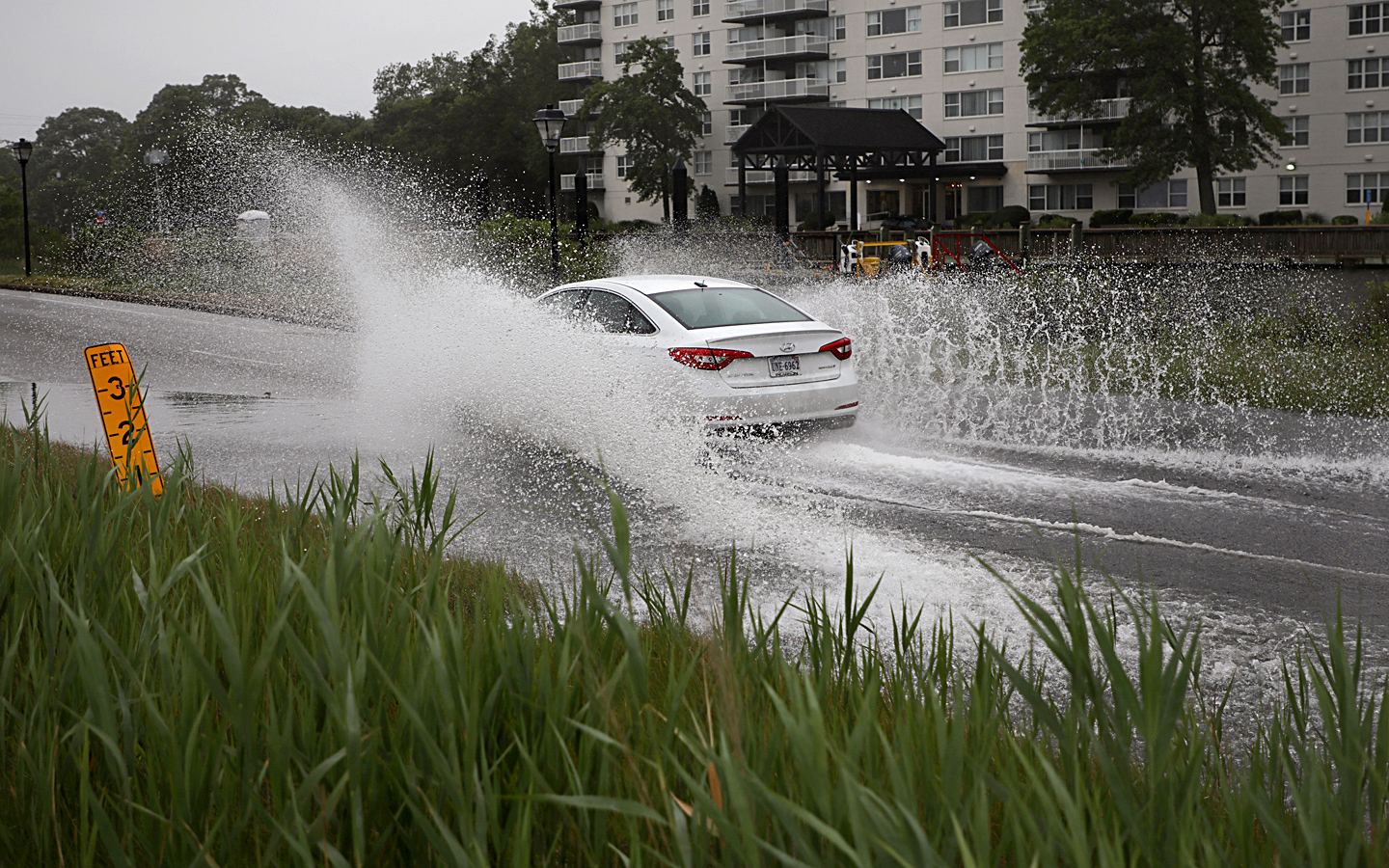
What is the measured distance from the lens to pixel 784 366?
1045 cm

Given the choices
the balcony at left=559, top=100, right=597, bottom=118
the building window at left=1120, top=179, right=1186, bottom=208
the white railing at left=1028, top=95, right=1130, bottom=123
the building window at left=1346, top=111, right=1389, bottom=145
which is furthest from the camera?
the balcony at left=559, top=100, right=597, bottom=118

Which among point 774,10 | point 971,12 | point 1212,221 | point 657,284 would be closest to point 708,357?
point 657,284

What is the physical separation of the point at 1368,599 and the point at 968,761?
16.3 ft

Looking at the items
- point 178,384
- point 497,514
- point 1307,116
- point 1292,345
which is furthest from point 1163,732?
point 1307,116

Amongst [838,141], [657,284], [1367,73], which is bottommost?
[657,284]

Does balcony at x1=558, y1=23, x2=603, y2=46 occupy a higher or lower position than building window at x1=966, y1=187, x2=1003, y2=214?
higher

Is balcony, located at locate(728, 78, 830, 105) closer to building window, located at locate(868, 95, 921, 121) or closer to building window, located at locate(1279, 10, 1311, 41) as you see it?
building window, located at locate(868, 95, 921, 121)

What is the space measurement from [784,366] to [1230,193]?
59.8m

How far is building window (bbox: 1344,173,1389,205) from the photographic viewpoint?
58781 mm

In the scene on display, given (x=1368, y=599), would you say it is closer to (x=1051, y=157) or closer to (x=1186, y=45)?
(x=1186, y=45)

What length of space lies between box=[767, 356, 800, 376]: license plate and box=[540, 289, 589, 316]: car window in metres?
2.21

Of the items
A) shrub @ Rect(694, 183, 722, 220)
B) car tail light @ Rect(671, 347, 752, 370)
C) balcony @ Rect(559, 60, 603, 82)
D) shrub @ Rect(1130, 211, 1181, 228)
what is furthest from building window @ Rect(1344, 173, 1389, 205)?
car tail light @ Rect(671, 347, 752, 370)

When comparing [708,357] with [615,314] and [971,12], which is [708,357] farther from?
[971,12]

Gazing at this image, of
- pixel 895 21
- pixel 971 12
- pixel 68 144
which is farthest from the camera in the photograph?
pixel 68 144
